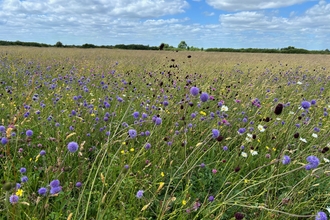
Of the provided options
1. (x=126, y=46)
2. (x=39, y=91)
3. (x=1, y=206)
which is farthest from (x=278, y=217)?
(x=126, y=46)

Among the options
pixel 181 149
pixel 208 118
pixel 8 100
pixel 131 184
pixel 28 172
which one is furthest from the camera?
pixel 8 100

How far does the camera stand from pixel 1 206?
1593 millimetres

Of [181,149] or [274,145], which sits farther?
[274,145]

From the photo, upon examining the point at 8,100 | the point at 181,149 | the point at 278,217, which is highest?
the point at 8,100

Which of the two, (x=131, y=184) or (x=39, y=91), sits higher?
(x=39, y=91)

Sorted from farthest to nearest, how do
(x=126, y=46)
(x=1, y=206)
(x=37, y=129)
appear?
1. (x=126, y=46)
2. (x=37, y=129)
3. (x=1, y=206)

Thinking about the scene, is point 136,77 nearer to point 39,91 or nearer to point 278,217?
point 39,91

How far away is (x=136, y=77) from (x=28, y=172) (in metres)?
3.71

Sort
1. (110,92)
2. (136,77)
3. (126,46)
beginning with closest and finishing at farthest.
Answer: (110,92) < (136,77) < (126,46)

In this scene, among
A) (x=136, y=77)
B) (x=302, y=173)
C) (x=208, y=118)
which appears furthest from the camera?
(x=136, y=77)

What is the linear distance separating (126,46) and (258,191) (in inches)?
1128

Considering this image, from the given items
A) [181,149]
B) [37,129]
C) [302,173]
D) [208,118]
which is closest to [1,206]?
[37,129]

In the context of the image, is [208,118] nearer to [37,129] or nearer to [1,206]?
[37,129]

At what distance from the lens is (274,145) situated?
2574mm
